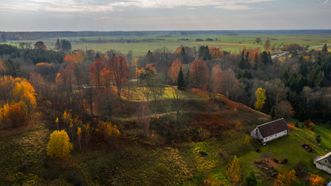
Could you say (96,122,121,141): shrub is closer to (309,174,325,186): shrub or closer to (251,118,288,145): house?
(251,118,288,145): house

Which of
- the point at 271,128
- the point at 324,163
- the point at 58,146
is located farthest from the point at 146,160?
the point at 324,163

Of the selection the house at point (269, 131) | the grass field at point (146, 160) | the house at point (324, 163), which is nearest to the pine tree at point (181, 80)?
the grass field at point (146, 160)

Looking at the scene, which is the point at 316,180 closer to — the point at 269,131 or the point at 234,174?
the point at 234,174

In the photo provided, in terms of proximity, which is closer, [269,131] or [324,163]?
[324,163]

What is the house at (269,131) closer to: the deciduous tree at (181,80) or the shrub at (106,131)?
the deciduous tree at (181,80)

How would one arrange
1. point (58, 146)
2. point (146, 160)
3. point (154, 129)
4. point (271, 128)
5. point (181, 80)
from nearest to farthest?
point (58, 146)
point (146, 160)
point (154, 129)
point (271, 128)
point (181, 80)

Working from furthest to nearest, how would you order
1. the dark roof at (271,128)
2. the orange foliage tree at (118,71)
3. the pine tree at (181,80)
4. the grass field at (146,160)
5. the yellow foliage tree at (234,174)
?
the pine tree at (181,80) < the orange foliage tree at (118,71) < the dark roof at (271,128) < the grass field at (146,160) < the yellow foliage tree at (234,174)

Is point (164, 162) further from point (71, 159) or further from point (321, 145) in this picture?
point (321, 145)
